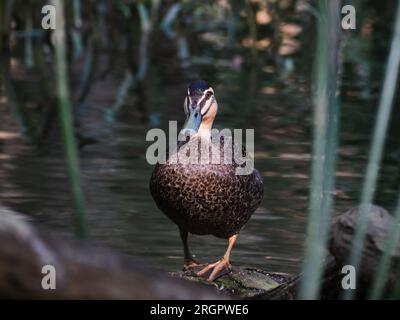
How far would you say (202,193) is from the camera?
5918 mm

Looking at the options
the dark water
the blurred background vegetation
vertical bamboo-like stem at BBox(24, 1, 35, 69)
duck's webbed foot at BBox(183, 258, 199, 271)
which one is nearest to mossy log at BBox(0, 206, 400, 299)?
the blurred background vegetation

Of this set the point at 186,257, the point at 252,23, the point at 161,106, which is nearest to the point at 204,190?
the point at 186,257

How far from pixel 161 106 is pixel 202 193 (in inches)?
231

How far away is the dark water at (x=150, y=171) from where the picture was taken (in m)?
6.98

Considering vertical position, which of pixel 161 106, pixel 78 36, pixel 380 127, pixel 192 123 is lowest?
pixel 161 106

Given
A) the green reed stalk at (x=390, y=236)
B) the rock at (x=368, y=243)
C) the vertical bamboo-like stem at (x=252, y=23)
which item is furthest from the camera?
the vertical bamboo-like stem at (x=252, y=23)

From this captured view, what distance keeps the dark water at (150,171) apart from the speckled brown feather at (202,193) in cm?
60

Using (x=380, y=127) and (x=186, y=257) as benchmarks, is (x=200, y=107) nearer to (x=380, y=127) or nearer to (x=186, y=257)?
(x=186, y=257)

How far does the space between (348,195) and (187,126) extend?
2465 mm

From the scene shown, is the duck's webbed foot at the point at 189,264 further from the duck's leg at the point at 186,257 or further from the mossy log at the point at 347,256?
the mossy log at the point at 347,256

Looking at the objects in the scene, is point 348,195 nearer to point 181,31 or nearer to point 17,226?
point 17,226

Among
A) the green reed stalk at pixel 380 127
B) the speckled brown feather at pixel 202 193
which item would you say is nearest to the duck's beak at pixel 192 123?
the speckled brown feather at pixel 202 193

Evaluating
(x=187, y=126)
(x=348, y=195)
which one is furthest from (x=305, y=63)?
(x=187, y=126)

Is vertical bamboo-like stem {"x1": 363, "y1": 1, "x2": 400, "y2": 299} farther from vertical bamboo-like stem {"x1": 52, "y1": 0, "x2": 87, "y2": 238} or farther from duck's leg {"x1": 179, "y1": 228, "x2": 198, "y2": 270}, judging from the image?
duck's leg {"x1": 179, "y1": 228, "x2": 198, "y2": 270}
